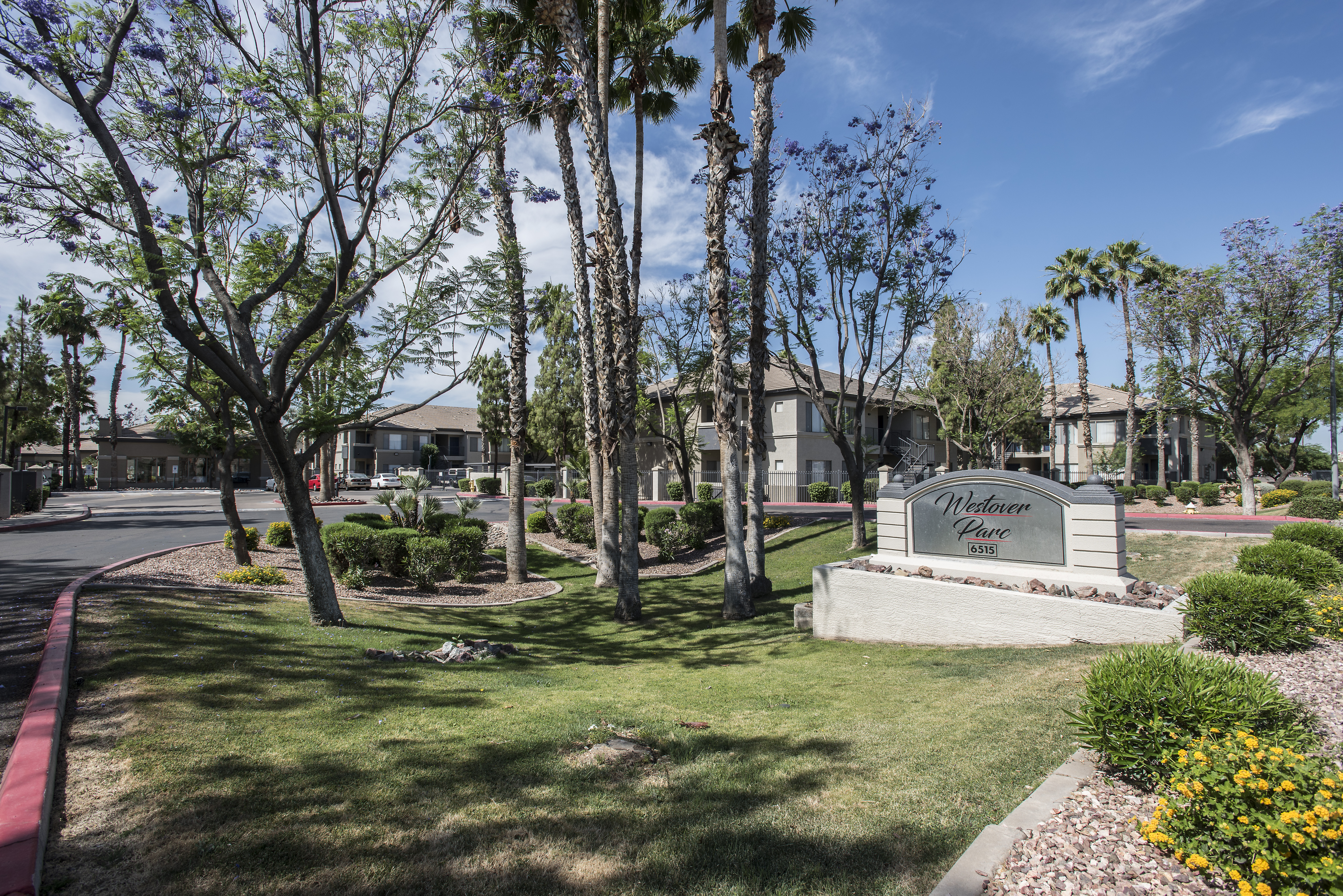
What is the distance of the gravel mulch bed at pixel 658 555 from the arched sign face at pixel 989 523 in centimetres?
734

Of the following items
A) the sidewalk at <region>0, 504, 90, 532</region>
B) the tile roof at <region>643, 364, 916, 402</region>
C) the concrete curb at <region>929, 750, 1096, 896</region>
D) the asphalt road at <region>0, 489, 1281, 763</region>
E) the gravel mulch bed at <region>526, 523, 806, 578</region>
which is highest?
the tile roof at <region>643, 364, 916, 402</region>

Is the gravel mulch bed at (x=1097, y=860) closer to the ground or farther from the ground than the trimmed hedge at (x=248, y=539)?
closer to the ground

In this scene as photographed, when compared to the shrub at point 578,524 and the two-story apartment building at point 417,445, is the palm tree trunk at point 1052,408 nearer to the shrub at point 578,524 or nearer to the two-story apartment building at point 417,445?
the shrub at point 578,524

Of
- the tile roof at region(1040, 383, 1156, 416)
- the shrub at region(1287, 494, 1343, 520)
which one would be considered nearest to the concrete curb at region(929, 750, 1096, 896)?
the shrub at region(1287, 494, 1343, 520)

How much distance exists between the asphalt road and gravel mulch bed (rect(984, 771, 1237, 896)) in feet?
20.0

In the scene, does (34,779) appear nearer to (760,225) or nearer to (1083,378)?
(760,225)

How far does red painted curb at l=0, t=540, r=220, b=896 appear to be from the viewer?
2.89 metres

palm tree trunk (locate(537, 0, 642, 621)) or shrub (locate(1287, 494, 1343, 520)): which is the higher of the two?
palm tree trunk (locate(537, 0, 642, 621))

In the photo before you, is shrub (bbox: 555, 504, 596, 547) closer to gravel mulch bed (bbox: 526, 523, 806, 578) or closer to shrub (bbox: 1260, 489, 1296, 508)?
gravel mulch bed (bbox: 526, 523, 806, 578)

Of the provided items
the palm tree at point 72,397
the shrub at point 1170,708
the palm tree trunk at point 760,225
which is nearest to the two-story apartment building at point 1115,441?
the palm tree trunk at point 760,225

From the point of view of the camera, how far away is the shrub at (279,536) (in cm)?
1681

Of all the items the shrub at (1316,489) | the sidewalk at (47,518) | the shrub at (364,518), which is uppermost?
the shrub at (364,518)

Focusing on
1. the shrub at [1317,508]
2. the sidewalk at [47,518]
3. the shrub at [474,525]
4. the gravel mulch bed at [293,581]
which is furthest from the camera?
the sidewalk at [47,518]

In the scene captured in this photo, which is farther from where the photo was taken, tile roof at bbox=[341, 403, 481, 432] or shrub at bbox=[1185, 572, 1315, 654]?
tile roof at bbox=[341, 403, 481, 432]
